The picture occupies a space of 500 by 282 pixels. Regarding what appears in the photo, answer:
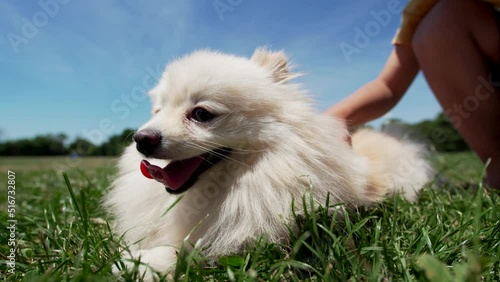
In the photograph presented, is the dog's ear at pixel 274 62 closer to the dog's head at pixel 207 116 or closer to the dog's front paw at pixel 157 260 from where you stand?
the dog's head at pixel 207 116

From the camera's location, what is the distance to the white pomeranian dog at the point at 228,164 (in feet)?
5.29

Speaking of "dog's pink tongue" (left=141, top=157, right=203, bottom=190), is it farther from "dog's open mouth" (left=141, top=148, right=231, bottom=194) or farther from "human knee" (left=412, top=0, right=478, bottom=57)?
"human knee" (left=412, top=0, right=478, bottom=57)

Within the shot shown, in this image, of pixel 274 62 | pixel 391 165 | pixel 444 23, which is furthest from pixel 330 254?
pixel 444 23

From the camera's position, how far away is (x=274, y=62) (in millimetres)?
2123

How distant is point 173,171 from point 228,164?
0.29 m

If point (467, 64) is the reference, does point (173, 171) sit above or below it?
below

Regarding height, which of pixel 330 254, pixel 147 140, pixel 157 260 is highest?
pixel 147 140

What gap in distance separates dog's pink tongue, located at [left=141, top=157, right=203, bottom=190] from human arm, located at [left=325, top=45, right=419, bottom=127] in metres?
1.44

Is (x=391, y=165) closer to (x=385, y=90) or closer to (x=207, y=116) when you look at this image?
(x=385, y=90)

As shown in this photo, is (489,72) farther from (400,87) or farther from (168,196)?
(168,196)

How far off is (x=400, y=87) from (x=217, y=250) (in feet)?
7.67

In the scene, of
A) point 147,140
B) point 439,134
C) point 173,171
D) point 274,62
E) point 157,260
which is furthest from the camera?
point 439,134

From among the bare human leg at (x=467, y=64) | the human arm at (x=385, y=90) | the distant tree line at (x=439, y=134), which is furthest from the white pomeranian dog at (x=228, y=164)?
the distant tree line at (x=439, y=134)

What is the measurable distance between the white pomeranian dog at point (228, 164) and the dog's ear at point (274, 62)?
0.09 m
